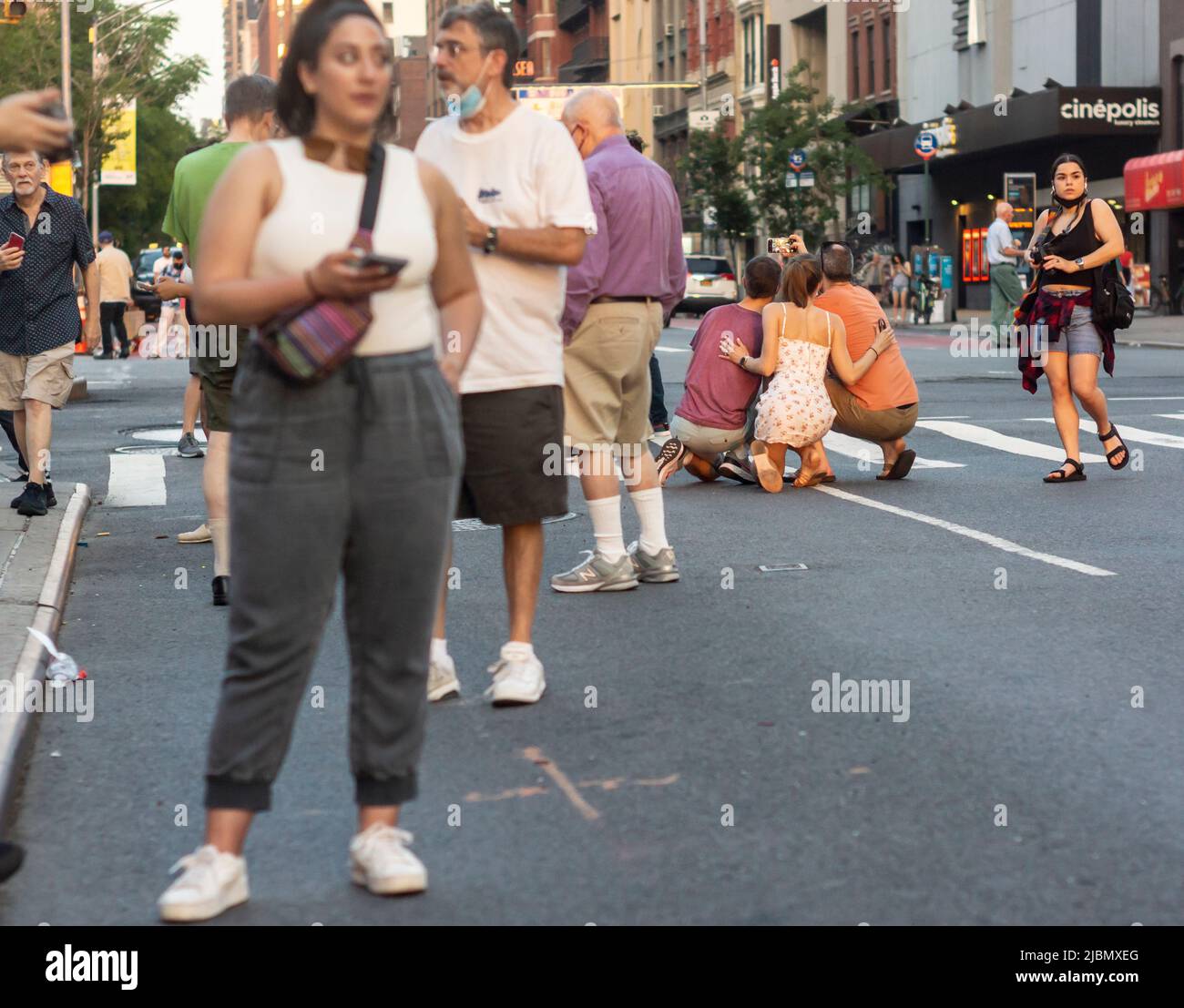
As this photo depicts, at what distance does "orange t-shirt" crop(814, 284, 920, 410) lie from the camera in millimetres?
12320

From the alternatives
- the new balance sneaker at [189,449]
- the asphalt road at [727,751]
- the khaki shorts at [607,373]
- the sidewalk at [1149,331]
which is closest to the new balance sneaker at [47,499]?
the asphalt road at [727,751]

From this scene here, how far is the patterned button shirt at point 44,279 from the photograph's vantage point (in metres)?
10.4

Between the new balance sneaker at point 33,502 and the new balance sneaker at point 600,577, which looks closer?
the new balance sneaker at point 600,577

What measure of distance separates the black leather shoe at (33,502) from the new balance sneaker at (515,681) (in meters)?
4.78

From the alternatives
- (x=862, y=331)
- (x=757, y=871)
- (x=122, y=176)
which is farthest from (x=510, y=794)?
(x=122, y=176)

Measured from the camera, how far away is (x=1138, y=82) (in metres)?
44.0

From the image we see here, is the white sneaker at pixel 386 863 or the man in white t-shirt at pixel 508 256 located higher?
the man in white t-shirt at pixel 508 256

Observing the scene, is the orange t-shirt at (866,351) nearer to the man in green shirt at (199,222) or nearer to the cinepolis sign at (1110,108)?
the man in green shirt at (199,222)

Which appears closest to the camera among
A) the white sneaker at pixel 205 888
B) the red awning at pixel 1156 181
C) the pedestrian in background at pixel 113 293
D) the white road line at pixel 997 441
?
the white sneaker at pixel 205 888

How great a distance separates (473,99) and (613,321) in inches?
86.2

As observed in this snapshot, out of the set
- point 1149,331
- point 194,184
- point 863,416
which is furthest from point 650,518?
point 1149,331

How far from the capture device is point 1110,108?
Result: 4300cm

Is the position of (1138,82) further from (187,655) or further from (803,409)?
(187,655)
